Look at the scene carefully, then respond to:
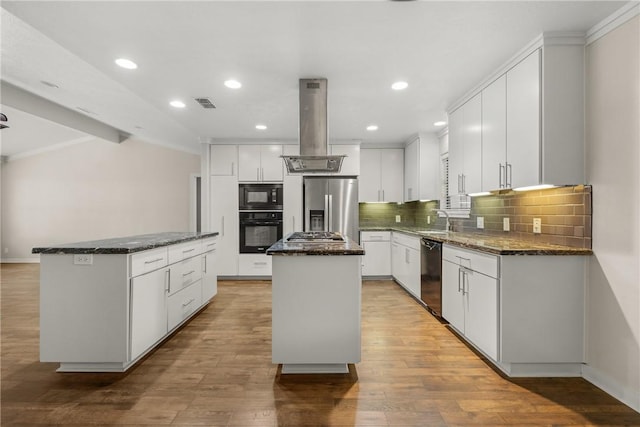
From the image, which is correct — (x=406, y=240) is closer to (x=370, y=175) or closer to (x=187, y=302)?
(x=370, y=175)

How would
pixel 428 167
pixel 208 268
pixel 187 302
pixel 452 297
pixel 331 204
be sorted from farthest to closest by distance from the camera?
pixel 331 204, pixel 428 167, pixel 208 268, pixel 187 302, pixel 452 297

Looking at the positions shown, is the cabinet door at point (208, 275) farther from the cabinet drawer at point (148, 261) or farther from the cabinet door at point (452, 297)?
the cabinet door at point (452, 297)

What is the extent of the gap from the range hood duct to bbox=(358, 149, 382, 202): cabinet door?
8.31ft

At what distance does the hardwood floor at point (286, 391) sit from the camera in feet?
6.20

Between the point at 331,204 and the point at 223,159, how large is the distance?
205 cm

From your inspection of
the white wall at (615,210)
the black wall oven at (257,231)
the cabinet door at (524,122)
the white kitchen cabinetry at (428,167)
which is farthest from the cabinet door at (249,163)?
the white wall at (615,210)

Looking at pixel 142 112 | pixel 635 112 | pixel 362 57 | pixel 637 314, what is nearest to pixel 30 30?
Result: pixel 142 112

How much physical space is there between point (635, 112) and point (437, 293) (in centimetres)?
229

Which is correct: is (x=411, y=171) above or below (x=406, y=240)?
above

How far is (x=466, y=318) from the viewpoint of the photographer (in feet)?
9.52

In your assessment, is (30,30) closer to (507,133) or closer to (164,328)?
(164,328)

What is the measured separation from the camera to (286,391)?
2178mm

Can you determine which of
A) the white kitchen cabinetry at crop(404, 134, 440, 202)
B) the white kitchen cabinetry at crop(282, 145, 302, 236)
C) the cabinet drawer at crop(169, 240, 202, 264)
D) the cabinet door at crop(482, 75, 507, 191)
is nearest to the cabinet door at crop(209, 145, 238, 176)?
the white kitchen cabinetry at crop(282, 145, 302, 236)

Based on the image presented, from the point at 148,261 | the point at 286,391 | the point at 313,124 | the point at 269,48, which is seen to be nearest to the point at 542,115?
the point at 313,124
